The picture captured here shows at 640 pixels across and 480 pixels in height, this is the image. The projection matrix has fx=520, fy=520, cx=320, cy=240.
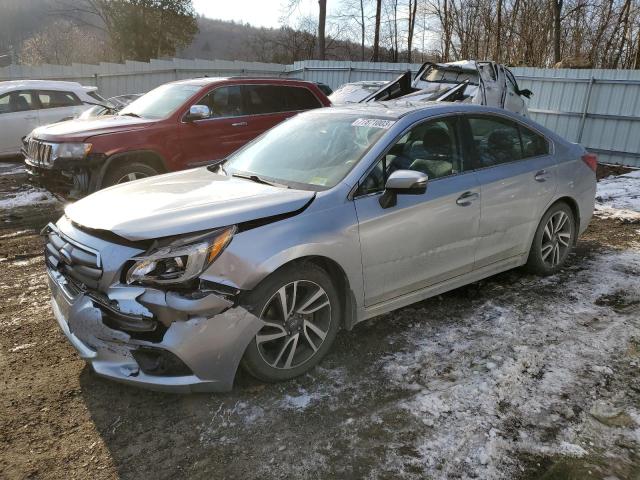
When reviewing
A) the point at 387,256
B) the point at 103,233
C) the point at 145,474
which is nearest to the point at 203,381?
the point at 145,474

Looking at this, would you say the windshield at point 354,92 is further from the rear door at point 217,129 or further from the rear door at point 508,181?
the rear door at point 508,181

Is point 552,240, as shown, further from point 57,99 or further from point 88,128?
point 57,99

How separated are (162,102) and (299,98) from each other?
205 centimetres

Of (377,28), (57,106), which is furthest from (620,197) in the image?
(377,28)

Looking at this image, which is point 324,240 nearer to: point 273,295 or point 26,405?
point 273,295

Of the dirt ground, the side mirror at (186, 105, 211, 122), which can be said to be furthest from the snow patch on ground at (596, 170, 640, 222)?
the side mirror at (186, 105, 211, 122)

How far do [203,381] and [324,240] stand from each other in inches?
41.1

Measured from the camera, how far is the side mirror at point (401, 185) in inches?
130

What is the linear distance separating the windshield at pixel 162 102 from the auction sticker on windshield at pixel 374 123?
385cm

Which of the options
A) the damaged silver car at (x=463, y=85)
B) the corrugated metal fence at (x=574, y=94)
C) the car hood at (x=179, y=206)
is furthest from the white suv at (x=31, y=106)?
the car hood at (x=179, y=206)

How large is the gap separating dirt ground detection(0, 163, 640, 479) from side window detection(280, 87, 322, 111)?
4768 mm

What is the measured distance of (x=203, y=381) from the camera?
2.79m

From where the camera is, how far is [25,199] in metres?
8.09

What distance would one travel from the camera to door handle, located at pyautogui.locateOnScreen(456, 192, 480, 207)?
3.85m
